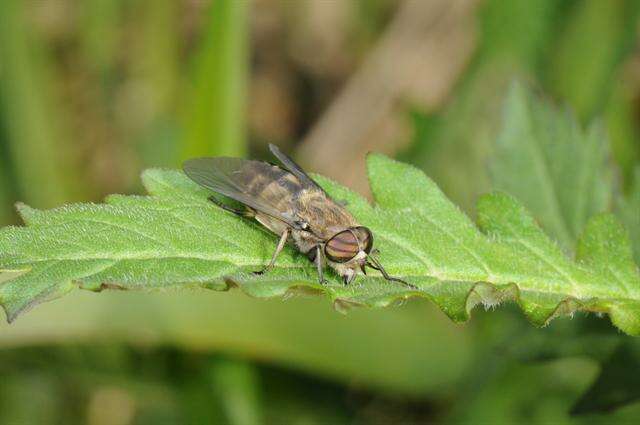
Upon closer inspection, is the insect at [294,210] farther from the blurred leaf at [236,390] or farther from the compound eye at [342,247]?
the blurred leaf at [236,390]

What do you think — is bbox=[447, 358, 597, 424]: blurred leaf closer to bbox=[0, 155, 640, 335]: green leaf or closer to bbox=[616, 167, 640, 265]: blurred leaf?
bbox=[616, 167, 640, 265]: blurred leaf

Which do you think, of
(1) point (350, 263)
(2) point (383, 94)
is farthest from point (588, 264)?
(2) point (383, 94)

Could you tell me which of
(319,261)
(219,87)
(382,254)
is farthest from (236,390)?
(382,254)

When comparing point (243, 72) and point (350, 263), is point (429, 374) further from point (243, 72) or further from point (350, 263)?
point (350, 263)

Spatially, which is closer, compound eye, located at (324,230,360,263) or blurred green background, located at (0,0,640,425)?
compound eye, located at (324,230,360,263)

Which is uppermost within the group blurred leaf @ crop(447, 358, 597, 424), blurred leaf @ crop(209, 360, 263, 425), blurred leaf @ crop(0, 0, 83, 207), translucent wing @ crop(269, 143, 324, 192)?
translucent wing @ crop(269, 143, 324, 192)

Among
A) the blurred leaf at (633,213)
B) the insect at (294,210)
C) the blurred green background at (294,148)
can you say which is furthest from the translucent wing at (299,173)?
the blurred leaf at (633,213)

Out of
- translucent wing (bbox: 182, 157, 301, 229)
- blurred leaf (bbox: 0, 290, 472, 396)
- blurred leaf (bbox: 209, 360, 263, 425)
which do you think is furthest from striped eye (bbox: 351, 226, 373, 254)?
A: blurred leaf (bbox: 209, 360, 263, 425)
